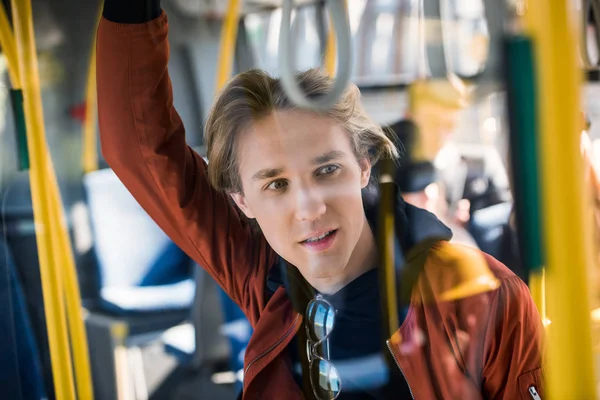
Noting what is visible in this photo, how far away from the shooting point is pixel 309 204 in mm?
1570

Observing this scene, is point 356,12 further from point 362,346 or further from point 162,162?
point 362,346

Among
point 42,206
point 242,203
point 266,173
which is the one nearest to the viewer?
point 266,173

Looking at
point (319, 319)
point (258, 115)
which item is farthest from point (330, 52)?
point (319, 319)

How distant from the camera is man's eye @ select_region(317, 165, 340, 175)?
1.57 metres

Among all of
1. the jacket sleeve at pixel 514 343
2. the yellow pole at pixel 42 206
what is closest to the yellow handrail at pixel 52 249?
the yellow pole at pixel 42 206

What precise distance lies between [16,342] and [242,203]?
89 cm

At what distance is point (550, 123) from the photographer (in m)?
1.09

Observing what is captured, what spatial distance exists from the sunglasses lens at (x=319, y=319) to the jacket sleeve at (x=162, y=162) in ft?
0.55

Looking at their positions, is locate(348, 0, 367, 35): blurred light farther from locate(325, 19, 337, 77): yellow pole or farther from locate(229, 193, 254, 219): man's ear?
locate(229, 193, 254, 219): man's ear

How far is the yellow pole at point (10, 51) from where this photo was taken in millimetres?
2004

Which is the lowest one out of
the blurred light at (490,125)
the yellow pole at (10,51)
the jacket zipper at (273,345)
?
the jacket zipper at (273,345)

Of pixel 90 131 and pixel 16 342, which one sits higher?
pixel 90 131

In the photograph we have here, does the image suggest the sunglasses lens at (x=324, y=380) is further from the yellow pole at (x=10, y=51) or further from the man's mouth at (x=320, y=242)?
the yellow pole at (x=10, y=51)

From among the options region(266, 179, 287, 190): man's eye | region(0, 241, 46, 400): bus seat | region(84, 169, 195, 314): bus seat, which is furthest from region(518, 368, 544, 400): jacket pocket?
region(0, 241, 46, 400): bus seat
